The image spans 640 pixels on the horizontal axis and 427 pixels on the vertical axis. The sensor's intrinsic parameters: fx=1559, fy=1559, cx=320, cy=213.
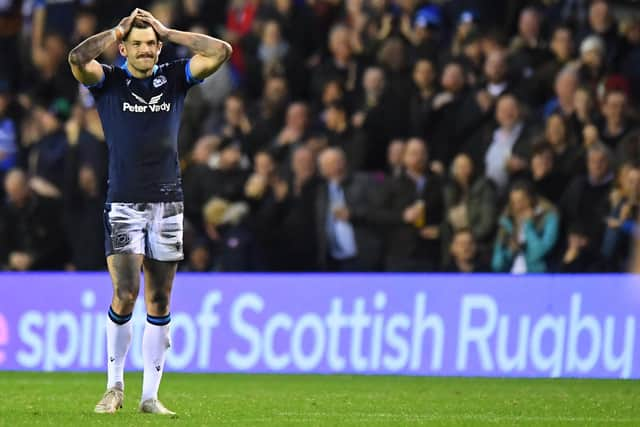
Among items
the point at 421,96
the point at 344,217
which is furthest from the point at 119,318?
the point at 421,96

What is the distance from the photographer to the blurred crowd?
17.4 meters

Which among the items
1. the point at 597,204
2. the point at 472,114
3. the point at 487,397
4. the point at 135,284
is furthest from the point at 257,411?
the point at 472,114

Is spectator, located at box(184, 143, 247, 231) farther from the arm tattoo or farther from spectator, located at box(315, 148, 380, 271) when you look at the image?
the arm tattoo

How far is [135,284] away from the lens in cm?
1091

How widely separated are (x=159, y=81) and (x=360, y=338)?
6.10 meters

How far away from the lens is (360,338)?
16.5 metres

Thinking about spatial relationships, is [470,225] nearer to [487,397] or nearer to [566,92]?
[566,92]

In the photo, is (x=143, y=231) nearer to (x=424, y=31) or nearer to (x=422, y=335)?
(x=422, y=335)

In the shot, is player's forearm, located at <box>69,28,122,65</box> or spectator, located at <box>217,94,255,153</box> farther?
spectator, located at <box>217,94,255,153</box>

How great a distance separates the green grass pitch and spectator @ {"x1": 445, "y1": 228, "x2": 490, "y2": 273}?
6.78 ft

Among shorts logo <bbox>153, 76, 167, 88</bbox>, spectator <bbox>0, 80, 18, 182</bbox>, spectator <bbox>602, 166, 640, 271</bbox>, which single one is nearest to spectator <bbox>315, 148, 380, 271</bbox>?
spectator <bbox>602, 166, 640, 271</bbox>

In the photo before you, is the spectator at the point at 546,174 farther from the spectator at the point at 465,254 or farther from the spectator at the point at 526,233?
the spectator at the point at 465,254

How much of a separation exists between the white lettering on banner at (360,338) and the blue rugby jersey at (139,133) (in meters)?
5.77

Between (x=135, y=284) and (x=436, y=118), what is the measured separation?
28.6ft
